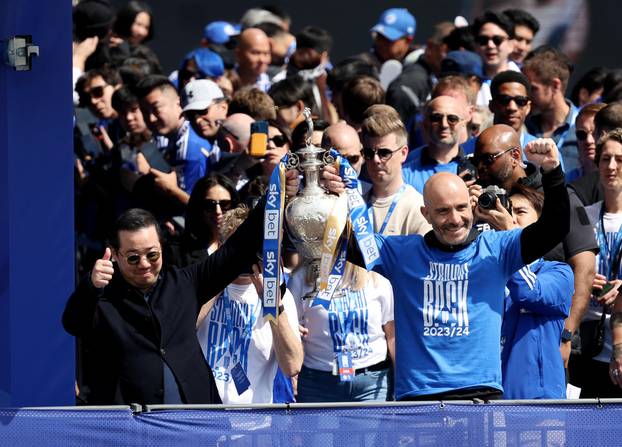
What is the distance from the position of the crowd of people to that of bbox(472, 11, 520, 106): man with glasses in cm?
3

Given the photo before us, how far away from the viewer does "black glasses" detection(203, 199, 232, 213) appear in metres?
6.75

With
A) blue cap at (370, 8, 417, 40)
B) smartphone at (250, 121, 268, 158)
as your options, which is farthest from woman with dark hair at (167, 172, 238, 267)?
blue cap at (370, 8, 417, 40)

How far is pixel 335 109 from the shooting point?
997cm

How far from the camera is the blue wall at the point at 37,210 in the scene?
559cm

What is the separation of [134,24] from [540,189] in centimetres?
713

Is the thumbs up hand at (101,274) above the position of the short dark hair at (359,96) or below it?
below

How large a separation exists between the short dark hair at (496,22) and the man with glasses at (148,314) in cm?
479

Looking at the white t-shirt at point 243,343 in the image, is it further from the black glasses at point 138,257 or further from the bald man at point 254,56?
the bald man at point 254,56

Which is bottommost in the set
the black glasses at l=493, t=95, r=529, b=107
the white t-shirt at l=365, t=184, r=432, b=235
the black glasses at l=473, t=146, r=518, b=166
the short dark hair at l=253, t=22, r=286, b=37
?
the white t-shirt at l=365, t=184, r=432, b=235

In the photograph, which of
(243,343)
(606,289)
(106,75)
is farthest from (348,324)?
(106,75)

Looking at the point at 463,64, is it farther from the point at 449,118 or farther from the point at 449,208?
the point at 449,208

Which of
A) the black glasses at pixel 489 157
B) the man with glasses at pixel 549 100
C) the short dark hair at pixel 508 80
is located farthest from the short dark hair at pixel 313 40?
the black glasses at pixel 489 157

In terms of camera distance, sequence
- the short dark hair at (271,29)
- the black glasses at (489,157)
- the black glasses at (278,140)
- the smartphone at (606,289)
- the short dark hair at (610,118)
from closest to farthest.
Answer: the smartphone at (606,289)
the black glasses at (489,157)
the short dark hair at (610,118)
the black glasses at (278,140)
the short dark hair at (271,29)

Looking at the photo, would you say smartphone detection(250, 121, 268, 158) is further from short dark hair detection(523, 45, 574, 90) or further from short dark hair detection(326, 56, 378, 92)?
short dark hair detection(523, 45, 574, 90)
